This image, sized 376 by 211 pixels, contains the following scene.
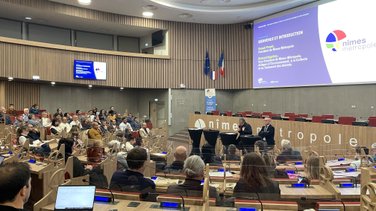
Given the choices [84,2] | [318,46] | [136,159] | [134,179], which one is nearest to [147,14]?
[84,2]

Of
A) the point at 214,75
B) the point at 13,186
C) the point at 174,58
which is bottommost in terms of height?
the point at 13,186

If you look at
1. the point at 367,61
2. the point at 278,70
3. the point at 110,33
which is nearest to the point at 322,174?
the point at 367,61

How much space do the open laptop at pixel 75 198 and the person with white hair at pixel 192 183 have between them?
0.90 metres

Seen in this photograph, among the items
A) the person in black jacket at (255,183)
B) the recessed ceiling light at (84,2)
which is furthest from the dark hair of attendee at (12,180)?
the recessed ceiling light at (84,2)

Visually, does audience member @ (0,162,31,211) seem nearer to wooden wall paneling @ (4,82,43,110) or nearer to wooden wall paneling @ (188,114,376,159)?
wooden wall paneling @ (188,114,376,159)

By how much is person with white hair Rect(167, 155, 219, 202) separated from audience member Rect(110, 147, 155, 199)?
0.37 meters

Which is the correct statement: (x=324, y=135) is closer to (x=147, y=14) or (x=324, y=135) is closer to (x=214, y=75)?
(x=214, y=75)

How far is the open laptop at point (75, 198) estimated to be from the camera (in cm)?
313

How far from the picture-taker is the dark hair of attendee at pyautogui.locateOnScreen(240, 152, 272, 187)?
140 inches

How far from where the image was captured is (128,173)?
4.08 meters

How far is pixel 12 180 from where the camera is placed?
7.07ft

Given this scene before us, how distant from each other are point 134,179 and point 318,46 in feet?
38.4

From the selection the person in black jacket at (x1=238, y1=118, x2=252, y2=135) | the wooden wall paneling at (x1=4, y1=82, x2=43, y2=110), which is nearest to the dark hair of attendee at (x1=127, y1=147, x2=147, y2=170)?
the person in black jacket at (x1=238, y1=118, x2=252, y2=135)

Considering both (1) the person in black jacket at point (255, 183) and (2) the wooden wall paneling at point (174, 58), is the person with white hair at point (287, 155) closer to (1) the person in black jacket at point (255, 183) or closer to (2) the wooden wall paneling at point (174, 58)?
(1) the person in black jacket at point (255, 183)
